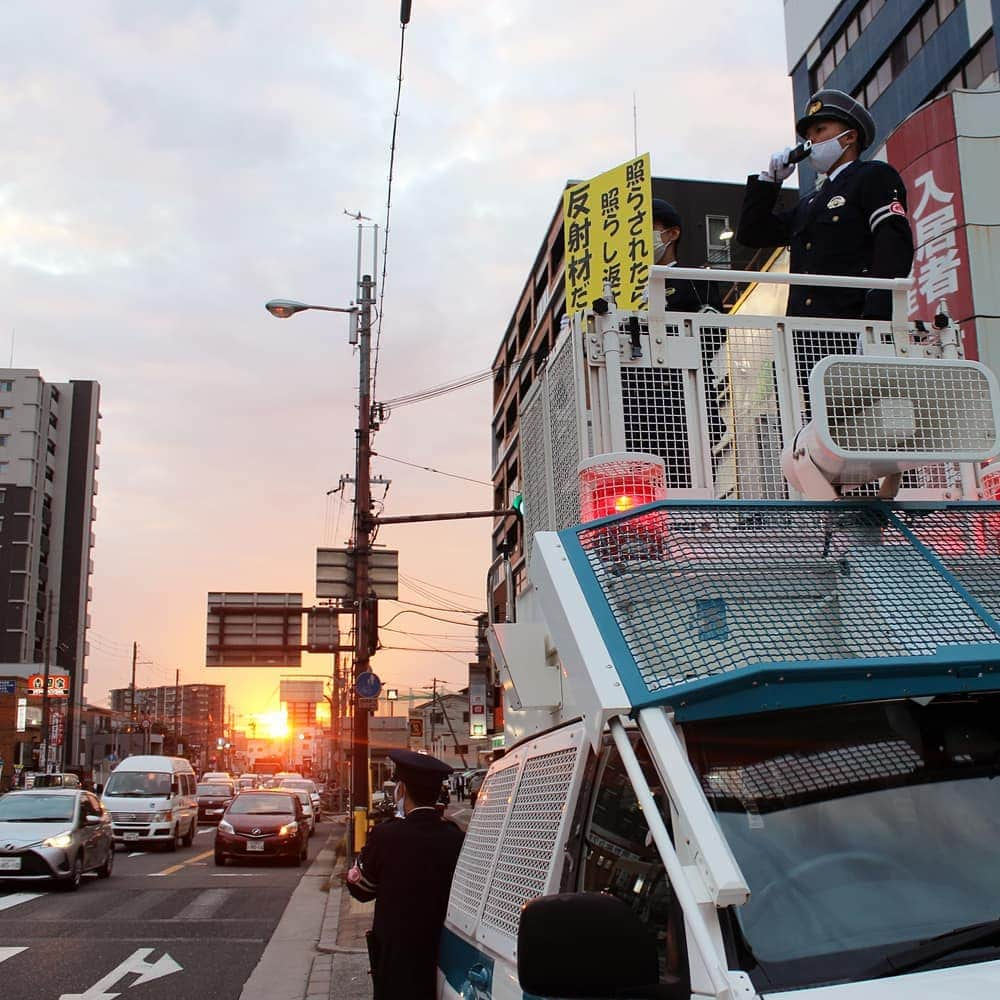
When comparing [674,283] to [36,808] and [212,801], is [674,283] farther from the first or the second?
[212,801]

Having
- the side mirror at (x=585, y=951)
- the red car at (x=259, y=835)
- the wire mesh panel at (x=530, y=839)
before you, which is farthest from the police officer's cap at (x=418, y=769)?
the red car at (x=259, y=835)

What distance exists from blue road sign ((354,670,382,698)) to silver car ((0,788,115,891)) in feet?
15.8

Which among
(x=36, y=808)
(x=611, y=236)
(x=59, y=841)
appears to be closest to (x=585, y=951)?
(x=611, y=236)

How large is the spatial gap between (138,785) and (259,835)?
20.4ft

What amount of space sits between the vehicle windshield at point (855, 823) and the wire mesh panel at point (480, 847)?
1.34m

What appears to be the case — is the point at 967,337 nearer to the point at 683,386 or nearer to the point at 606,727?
the point at 683,386

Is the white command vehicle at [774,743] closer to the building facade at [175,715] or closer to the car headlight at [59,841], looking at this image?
the car headlight at [59,841]

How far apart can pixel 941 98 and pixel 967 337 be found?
131 inches

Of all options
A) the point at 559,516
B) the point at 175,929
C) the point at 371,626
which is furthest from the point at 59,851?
the point at 559,516

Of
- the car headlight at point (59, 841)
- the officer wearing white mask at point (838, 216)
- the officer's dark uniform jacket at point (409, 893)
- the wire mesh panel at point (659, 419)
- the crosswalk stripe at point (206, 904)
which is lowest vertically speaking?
the crosswalk stripe at point (206, 904)

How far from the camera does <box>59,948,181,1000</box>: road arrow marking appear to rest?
8.76 m

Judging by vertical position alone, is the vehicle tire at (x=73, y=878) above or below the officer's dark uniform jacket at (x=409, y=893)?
below

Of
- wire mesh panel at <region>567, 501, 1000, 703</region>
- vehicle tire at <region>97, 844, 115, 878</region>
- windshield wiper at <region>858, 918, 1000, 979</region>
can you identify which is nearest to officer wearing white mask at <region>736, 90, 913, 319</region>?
wire mesh panel at <region>567, 501, 1000, 703</region>

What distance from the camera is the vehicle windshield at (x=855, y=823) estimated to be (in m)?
2.16
